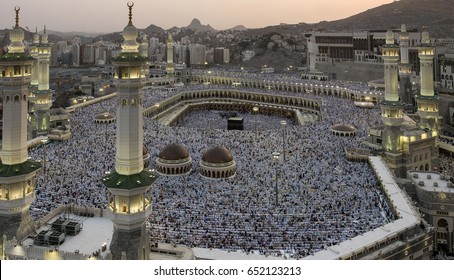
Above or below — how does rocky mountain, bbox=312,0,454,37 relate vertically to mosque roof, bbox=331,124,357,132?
above

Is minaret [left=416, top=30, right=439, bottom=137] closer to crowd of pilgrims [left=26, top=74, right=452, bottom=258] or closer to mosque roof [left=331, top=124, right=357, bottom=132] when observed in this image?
crowd of pilgrims [left=26, top=74, right=452, bottom=258]

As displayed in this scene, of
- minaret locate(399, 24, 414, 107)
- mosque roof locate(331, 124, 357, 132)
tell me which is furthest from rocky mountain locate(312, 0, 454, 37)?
mosque roof locate(331, 124, 357, 132)

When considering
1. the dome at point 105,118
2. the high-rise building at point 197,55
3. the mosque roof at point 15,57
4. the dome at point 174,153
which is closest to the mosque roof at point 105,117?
the dome at point 105,118

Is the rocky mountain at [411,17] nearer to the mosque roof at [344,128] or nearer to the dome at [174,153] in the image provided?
the mosque roof at [344,128]

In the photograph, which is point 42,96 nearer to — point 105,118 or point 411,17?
point 105,118

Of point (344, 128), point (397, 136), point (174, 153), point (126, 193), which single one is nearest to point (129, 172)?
point (126, 193)
